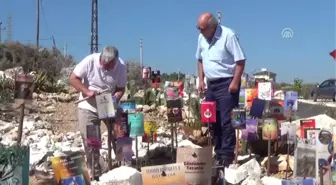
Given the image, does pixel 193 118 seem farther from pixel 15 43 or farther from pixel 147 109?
pixel 15 43

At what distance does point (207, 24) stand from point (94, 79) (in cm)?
131

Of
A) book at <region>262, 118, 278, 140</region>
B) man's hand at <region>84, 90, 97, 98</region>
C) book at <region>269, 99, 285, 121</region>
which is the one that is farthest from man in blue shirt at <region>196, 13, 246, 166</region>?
man's hand at <region>84, 90, 97, 98</region>

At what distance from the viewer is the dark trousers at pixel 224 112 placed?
20.9 feet

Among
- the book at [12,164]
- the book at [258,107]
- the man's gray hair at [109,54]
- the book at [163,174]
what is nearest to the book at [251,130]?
the book at [258,107]

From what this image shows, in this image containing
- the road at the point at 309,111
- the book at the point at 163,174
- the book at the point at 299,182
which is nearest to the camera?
the book at the point at 163,174

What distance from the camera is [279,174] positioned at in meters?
6.70

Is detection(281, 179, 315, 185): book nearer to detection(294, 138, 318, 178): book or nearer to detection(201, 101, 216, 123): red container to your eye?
detection(294, 138, 318, 178): book

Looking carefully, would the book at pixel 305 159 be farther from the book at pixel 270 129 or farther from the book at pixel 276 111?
the book at pixel 276 111

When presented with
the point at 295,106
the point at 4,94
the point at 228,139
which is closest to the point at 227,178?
the point at 228,139

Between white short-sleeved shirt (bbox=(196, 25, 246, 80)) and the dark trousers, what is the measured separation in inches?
3.4

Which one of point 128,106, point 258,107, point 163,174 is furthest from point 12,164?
point 258,107

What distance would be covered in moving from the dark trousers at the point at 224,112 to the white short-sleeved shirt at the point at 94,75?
108cm

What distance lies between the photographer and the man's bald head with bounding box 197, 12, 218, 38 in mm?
6316

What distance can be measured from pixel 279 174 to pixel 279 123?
58 centimetres
